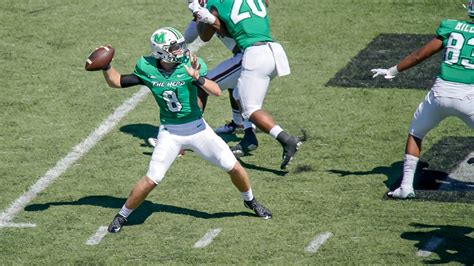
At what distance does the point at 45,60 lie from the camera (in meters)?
14.9

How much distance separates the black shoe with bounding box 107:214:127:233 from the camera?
10594mm

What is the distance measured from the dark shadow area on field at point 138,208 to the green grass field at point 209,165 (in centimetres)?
2

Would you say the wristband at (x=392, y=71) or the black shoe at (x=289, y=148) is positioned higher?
the wristband at (x=392, y=71)

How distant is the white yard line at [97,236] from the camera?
10414 millimetres

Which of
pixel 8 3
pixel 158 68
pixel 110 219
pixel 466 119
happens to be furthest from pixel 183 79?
pixel 8 3

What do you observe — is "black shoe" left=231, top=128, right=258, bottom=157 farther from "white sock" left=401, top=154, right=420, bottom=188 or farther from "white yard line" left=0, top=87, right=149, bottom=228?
"white sock" left=401, top=154, right=420, bottom=188

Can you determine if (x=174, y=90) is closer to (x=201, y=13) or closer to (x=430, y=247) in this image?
(x=201, y=13)

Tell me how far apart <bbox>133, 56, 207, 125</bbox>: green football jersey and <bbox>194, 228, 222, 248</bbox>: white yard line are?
100 centimetres

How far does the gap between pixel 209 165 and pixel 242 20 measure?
4.94ft

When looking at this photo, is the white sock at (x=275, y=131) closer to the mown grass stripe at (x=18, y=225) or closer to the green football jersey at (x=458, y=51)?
the green football jersey at (x=458, y=51)

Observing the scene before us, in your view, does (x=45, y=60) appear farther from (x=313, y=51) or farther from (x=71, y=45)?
(x=313, y=51)

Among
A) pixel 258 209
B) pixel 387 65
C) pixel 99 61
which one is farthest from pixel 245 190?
pixel 387 65

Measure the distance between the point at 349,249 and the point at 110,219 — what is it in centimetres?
224

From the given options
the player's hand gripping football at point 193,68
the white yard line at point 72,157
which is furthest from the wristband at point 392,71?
the white yard line at point 72,157
